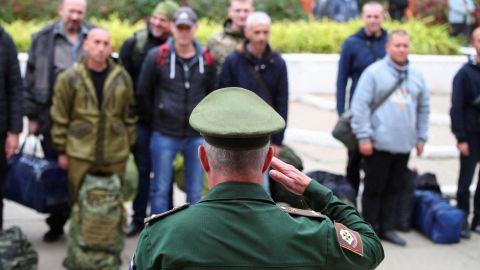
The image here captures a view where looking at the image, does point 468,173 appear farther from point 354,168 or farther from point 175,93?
point 175,93

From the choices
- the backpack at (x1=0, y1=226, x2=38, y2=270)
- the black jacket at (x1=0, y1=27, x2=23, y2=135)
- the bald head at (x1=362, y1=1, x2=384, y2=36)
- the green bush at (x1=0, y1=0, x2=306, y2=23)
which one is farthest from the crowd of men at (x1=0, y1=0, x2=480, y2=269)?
the green bush at (x1=0, y1=0, x2=306, y2=23)

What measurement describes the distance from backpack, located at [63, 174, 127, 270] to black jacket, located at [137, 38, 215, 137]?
2.34 feet

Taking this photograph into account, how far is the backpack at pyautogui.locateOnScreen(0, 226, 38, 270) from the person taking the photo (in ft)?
16.2

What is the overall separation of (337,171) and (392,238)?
2.29 meters

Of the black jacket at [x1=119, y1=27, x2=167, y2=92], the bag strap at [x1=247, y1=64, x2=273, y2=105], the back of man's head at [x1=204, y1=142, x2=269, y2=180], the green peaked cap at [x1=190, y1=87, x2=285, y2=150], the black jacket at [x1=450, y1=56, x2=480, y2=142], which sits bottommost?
the black jacket at [x1=450, y1=56, x2=480, y2=142]

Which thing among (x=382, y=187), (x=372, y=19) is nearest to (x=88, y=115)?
(x=382, y=187)

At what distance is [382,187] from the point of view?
648 cm

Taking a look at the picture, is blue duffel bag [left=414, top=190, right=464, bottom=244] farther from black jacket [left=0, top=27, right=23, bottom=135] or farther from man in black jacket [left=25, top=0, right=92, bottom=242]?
black jacket [left=0, top=27, right=23, bottom=135]

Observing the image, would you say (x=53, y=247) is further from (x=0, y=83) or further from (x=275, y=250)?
(x=275, y=250)

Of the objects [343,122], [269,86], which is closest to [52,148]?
[269,86]

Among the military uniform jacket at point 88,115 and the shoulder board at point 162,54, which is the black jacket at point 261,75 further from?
the military uniform jacket at point 88,115

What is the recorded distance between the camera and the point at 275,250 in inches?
90.2

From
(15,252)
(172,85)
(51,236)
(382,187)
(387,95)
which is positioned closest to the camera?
(15,252)

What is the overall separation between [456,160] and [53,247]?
5.15 metres
